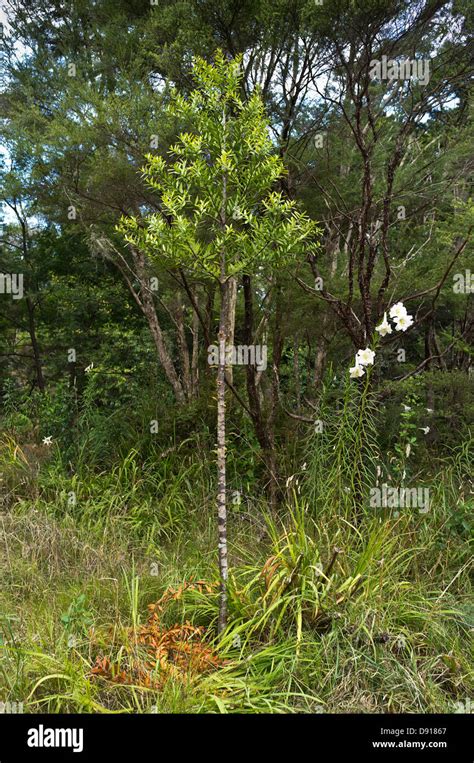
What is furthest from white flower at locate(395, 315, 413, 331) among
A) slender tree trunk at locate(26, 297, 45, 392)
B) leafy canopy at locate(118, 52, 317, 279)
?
slender tree trunk at locate(26, 297, 45, 392)

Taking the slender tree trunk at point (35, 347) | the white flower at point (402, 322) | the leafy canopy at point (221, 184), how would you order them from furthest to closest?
1. the slender tree trunk at point (35, 347)
2. the white flower at point (402, 322)
3. the leafy canopy at point (221, 184)

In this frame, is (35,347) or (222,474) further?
(35,347)

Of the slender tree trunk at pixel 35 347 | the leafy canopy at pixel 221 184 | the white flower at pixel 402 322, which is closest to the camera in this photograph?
the leafy canopy at pixel 221 184

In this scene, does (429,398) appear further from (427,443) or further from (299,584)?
(299,584)

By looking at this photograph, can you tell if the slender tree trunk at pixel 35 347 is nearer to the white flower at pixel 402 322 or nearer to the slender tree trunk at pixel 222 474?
the slender tree trunk at pixel 222 474

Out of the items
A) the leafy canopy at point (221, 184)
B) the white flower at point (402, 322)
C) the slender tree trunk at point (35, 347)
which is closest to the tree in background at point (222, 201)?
the leafy canopy at point (221, 184)

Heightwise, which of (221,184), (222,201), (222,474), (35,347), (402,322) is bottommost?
(222,474)

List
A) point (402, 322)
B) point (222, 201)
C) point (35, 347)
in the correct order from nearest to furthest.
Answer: point (222, 201) < point (402, 322) < point (35, 347)

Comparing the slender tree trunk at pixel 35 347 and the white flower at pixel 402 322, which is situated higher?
the slender tree trunk at pixel 35 347

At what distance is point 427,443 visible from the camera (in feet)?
18.9

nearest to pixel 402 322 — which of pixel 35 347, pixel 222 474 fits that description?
pixel 222 474

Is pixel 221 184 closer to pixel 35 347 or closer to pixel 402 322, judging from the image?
pixel 402 322

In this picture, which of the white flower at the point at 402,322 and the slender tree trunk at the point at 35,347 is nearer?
the white flower at the point at 402,322

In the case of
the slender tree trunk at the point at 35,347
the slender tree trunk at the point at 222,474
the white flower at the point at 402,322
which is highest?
the slender tree trunk at the point at 35,347
